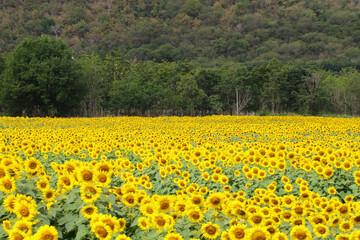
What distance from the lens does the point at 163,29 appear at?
134375mm

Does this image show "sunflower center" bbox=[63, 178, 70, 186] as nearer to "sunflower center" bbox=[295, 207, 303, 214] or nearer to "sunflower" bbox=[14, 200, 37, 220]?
"sunflower" bbox=[14, 200, 37, 220]

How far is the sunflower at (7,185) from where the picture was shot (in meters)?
3.31

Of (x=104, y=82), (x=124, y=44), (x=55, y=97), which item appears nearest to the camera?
(x=55, y=97)

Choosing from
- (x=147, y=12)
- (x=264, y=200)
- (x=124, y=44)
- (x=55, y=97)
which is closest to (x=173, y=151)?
(x=264, y=200)

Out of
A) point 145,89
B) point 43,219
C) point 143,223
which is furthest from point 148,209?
point 145,89

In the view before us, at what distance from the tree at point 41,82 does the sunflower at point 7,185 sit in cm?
4000

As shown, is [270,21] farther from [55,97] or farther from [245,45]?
[55,97]

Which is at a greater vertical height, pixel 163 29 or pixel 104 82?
pixel 163 29

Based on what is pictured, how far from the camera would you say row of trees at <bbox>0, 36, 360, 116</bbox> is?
139ft

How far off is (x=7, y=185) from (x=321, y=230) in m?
2.89

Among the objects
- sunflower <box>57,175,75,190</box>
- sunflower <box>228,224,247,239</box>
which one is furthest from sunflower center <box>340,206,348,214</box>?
sunflower <box>57,175,75,190</box>

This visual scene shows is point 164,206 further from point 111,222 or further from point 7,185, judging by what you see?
point 7,185

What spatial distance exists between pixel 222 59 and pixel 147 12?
215ft

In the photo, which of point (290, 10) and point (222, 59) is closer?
point (222, 59)
